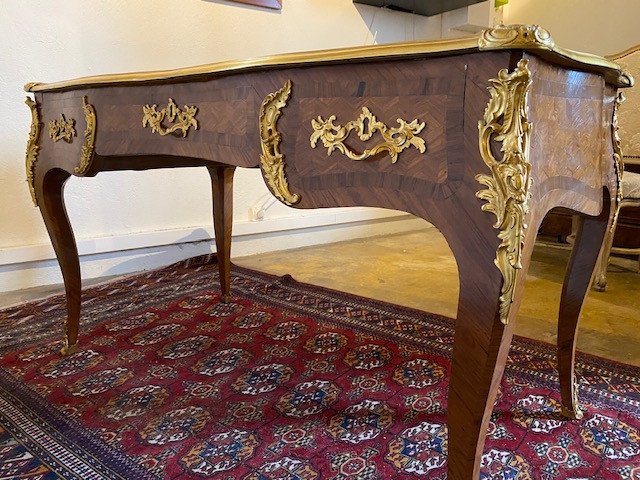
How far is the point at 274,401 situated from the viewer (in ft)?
3.76

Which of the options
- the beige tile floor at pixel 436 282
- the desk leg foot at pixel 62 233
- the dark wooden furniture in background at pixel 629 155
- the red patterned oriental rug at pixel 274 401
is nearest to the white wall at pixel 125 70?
the beige tile floor at pixel 436 282

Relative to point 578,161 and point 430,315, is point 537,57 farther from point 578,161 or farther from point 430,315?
point 430,315

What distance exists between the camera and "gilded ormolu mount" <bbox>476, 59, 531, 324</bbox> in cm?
56

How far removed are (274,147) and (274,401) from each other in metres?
0.62

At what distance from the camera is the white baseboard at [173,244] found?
83.7 inches

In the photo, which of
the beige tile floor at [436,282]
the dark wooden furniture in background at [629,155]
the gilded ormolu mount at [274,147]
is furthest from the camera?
the dark wooden furniture in background at [629,155]

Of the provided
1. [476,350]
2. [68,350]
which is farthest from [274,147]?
[68,350]

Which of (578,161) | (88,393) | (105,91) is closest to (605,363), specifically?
(578,161)

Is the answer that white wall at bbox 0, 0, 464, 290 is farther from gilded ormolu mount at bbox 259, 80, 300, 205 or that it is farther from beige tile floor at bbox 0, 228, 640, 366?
gilded ormolu mount at bbox 259, 80, 300, 205

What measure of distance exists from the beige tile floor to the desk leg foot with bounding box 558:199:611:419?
46cm

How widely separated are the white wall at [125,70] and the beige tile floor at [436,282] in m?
0.19

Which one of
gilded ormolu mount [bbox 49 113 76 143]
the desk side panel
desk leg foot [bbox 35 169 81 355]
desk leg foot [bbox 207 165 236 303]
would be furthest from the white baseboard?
the desk side panel

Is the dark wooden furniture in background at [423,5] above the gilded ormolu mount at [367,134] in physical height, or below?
above

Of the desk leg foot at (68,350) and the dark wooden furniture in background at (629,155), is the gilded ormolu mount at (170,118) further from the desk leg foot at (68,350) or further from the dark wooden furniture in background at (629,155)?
the dark wooden furniture in background at (629,155)
